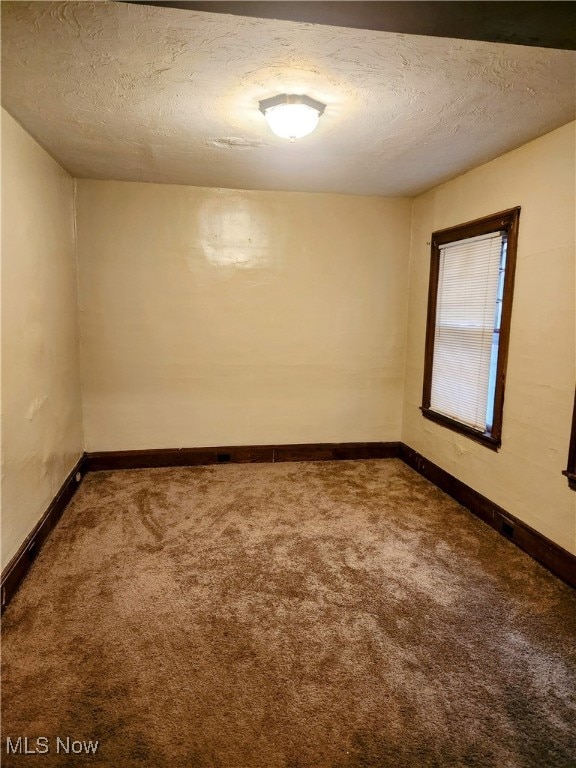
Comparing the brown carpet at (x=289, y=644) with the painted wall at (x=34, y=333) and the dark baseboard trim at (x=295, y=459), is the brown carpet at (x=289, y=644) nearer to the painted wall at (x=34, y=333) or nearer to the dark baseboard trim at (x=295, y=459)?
the dark baseboard trim at (x=295, y=459)

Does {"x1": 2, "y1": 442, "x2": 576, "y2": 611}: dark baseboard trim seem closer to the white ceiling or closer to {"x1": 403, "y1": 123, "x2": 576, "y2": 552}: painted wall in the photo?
{"x1": 403, "y1": 123, "x2": 576, "y2": 552}: painted wall

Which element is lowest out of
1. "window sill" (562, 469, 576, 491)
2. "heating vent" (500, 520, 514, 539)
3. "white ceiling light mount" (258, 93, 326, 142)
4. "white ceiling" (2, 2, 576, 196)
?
"heating vent" (500, 520, 514, 539)

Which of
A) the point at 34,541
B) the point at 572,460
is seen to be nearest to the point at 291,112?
the point at 572,460

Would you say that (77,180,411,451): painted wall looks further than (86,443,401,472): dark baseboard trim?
No

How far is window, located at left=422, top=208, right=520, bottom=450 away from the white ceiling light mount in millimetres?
1475

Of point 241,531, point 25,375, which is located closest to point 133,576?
point 241,531

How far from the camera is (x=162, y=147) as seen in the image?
2.91 m

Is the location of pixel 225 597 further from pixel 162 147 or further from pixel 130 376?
pixel 162 147

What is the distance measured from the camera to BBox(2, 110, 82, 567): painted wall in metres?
2.32

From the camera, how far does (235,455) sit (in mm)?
4293

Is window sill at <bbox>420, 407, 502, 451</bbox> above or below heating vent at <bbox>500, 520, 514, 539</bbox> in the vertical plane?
above

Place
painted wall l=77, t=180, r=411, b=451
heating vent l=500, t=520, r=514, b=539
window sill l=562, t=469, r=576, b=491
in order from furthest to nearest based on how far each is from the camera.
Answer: painted wall l=77, t=180, r=411, b=451 → heating vent l=500, t=520, r=514, b=539 → window sill l=562, t=469, r=576, b=491

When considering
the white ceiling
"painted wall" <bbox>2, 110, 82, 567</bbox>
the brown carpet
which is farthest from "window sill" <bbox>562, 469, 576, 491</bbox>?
"painted wall" <bbox>2, 110, 82, 567</bbox>

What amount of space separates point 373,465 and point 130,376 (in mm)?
2427
